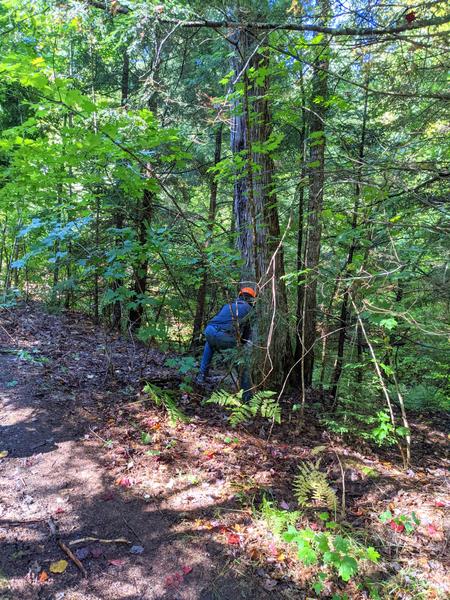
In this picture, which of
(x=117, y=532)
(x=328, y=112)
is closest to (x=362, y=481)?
(x=117, y=532)

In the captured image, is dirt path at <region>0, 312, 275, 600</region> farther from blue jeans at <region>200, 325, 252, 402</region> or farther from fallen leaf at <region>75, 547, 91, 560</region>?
blue jeans at <region>200, 325, 252, 402</region>

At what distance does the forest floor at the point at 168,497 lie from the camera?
2.67 m

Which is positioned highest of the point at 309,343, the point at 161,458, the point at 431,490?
the point at 309,343

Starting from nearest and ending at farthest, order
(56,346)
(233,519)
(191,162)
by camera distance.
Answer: (233,519)
(56,346)
(191,162)

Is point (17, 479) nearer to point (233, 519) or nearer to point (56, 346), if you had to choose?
point (233, 519)

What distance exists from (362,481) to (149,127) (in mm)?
5629

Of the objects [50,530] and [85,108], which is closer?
[50,530]

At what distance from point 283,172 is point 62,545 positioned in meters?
4.52

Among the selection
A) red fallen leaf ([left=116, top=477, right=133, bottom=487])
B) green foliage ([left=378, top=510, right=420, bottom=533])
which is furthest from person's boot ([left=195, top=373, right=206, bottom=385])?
green foliage ([left=378, top=510, right=420, bottom=533])

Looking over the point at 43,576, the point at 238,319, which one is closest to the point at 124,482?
the point at 43,576

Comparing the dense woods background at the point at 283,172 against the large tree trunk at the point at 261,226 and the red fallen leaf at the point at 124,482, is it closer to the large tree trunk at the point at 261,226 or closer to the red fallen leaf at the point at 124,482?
the large tree trunk at the point at 261,226

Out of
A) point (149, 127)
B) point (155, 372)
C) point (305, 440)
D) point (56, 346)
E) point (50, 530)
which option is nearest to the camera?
point (50, 530)

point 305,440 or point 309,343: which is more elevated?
point 309,343

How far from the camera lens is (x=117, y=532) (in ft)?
9.87
